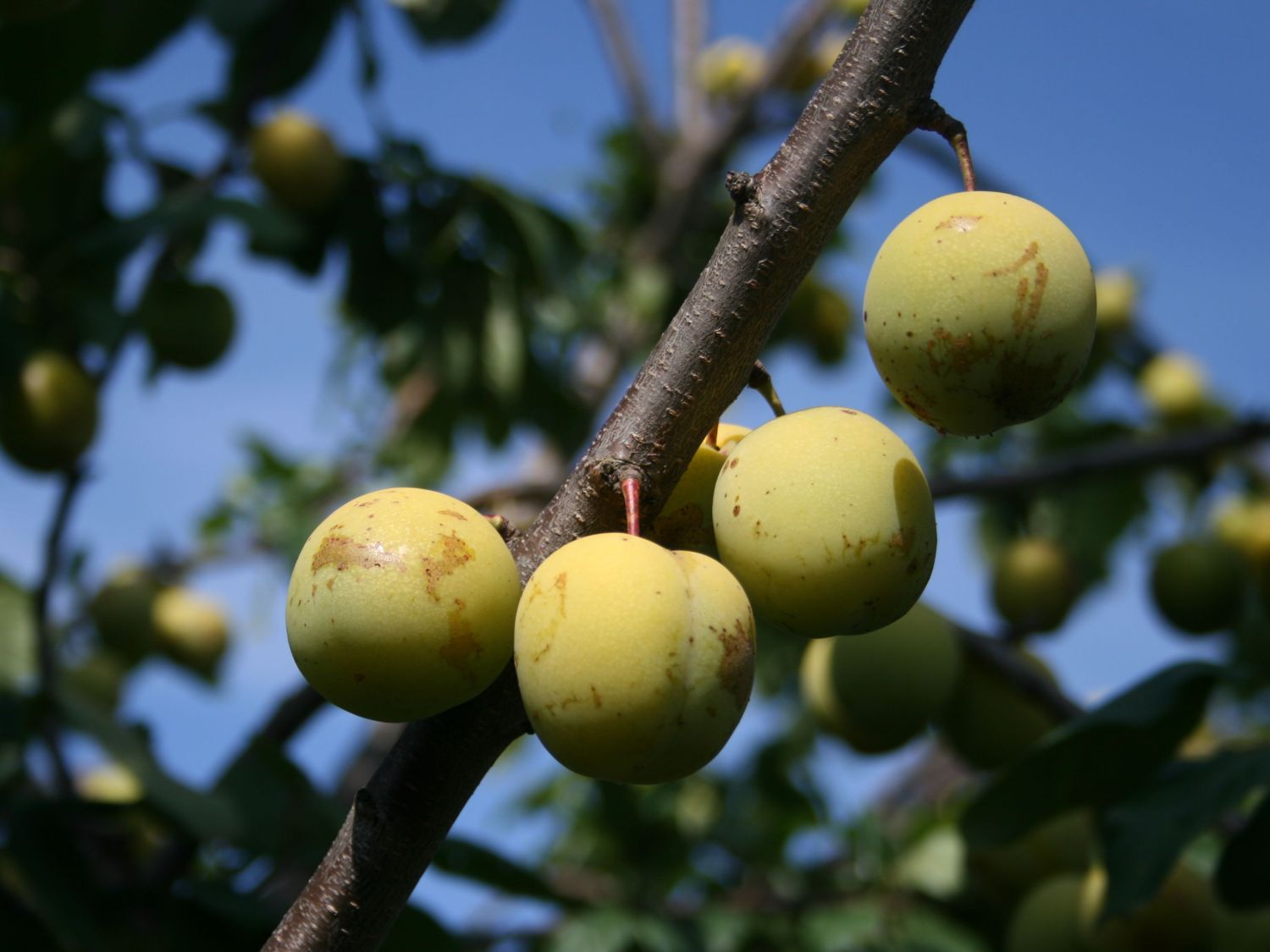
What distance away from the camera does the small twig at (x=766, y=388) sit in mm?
1192

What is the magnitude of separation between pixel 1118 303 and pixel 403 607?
4.92 m

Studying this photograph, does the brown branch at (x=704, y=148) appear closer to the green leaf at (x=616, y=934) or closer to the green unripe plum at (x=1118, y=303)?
the green unripe plum at (x=1118, y=303)

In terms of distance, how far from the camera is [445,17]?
133 inches

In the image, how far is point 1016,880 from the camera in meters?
2.64

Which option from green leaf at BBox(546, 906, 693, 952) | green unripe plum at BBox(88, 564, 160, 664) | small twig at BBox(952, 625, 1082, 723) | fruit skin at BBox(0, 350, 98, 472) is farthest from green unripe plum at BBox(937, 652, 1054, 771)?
green unripe plum at BBox(88, 564, 160, 664)

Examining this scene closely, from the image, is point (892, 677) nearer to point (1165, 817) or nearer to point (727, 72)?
point (1165, 817)

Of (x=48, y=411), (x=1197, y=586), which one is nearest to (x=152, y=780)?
(x=48, y=411)

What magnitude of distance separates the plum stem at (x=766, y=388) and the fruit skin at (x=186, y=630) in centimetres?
346

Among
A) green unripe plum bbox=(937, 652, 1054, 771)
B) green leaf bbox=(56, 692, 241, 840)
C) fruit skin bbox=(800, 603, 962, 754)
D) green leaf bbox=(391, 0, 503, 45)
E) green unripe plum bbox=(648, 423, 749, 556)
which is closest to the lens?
green unripe plum bbox=(648, 423, 749, 556)

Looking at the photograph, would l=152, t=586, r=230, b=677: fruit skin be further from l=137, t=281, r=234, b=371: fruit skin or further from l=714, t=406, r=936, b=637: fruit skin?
l=714, t=406, r=936, b=637: fruit skin

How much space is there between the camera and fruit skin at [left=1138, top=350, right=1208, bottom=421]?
16.8 ft

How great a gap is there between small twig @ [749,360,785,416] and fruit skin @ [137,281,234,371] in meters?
2.20

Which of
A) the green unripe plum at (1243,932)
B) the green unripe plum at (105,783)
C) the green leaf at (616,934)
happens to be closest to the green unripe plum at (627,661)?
the green leaf at (616,934)

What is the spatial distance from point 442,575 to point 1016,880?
209 centimetres
